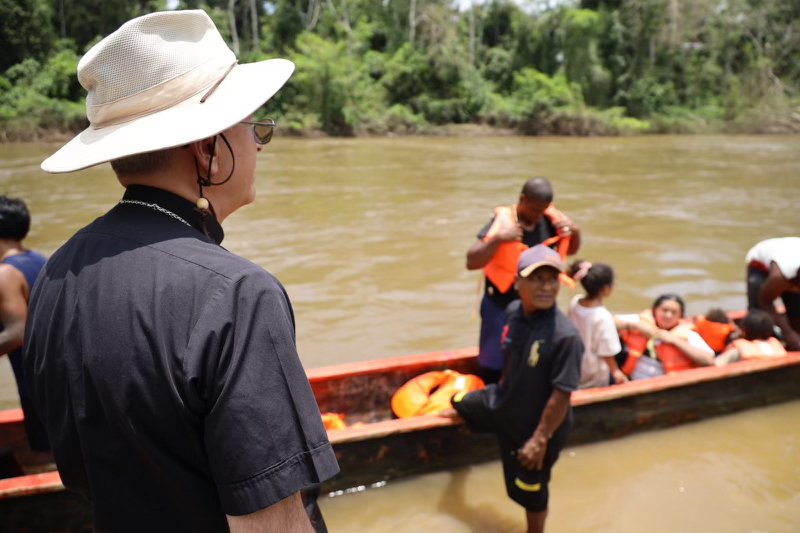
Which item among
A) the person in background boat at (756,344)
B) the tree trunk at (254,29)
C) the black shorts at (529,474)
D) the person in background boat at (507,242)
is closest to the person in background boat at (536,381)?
the black shorts at (529,474)

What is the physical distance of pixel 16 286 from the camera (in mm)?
2750

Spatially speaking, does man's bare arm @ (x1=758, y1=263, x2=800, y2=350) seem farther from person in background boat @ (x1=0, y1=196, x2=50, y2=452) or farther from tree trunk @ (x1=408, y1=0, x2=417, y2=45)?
tree trunk @ (x1=408, y1=0, x2=417, y2=45)

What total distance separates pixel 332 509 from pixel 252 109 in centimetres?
290

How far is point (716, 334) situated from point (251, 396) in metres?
4.64

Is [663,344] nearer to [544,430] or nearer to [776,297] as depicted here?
[776,297]

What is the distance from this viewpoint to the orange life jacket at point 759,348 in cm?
444

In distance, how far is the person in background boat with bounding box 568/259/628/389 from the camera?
3.79 m

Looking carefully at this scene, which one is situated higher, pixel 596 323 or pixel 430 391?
pixel 596 323

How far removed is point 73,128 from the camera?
25.5m

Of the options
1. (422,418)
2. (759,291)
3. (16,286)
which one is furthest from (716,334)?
(16,286)

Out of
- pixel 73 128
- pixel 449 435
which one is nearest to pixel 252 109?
pixel 449 435

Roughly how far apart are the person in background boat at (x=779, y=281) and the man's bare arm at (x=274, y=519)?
4.24 metres

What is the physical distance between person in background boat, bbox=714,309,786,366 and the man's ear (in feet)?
13.8

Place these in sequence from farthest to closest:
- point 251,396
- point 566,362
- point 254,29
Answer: point 254,29, point 566,362, point 251,396
